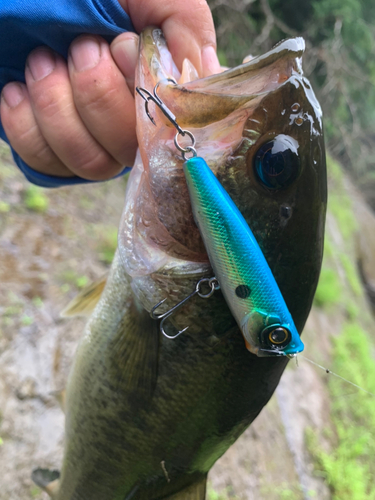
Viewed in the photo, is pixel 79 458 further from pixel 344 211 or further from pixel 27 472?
pixel 344 211

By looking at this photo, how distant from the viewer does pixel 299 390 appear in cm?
451

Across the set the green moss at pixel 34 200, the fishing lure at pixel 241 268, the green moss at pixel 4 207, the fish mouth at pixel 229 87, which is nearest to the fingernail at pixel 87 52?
the fish mouth at pixel 229 87

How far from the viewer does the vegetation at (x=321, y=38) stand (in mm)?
5445

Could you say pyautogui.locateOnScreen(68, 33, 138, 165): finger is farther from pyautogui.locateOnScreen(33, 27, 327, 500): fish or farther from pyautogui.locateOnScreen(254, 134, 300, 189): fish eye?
pyautogui.locateOnScreen(254, 134, 300, 189): fish eye

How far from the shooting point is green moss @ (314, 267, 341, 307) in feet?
22.2

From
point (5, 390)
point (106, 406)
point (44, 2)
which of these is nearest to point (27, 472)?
point (5, 390)

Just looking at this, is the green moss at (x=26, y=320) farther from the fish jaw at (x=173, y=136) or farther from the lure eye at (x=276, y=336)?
the lure eye at (x=276, y=336)

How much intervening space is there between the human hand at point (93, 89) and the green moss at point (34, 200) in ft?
7.61

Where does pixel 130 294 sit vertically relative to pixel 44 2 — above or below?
below

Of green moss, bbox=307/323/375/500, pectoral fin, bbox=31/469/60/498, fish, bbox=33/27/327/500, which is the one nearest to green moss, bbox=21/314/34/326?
pectoral fin, bbox=31/469/60/498

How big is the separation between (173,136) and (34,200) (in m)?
2.84

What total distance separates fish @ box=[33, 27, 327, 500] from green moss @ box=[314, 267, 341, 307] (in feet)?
19.7

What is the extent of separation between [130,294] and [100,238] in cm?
275

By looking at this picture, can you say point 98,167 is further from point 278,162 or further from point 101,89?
point 278,162
